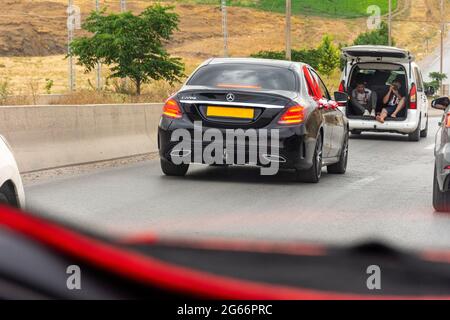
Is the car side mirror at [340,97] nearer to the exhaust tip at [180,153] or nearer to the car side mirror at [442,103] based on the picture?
the exhaust tip at [180,153]

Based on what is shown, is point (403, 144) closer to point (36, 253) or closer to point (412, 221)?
point (412, 221)

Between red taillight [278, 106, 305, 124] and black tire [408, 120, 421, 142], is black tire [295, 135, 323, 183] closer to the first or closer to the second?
red taillight [278, 106, 305, 124]

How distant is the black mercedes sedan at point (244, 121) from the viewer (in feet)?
40.2

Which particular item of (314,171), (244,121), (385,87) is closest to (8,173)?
(244,121)

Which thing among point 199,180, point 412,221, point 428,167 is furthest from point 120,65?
point 412,221

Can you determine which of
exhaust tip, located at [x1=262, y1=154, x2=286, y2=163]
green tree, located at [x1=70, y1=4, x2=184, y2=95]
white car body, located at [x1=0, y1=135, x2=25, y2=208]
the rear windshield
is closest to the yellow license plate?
the rear windshield

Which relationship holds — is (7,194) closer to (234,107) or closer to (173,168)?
(234,107)

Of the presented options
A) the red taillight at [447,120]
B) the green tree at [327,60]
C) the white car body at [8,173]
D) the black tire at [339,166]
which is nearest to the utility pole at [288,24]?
the black tire at [339,166]

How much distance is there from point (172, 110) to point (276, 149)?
50.6 inches

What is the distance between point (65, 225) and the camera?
1179mm

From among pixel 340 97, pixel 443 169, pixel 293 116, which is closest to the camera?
pixel 443 169

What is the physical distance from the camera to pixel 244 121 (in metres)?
12.3

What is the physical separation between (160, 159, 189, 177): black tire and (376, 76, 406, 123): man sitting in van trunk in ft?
39.1

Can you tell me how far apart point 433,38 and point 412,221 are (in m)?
137
